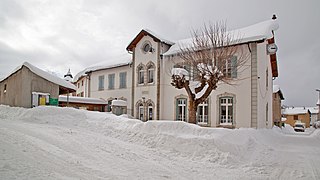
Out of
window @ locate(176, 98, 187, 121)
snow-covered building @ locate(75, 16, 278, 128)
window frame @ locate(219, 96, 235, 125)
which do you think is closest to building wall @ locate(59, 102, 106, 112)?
snow-covered building @ locate(75, 16, 278, 128)

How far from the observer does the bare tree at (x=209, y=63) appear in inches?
604

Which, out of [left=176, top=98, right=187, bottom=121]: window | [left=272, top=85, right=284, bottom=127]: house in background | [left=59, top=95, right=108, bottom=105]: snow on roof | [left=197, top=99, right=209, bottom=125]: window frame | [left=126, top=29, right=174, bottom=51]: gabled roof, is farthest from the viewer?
[left=272, top=85, right=284, bottom=127]: house in background

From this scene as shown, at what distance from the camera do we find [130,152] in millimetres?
8953

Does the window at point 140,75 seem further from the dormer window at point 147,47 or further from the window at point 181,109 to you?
the window at point 181,109

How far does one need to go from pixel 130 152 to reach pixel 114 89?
18976 mm

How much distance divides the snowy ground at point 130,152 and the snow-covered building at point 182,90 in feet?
22.3

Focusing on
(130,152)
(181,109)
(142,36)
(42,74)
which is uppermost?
(142,36)

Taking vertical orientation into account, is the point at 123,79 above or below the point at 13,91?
above

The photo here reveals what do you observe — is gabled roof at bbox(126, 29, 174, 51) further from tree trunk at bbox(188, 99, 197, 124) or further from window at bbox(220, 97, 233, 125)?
tree trunk at bbox(188, 99, 197, 124)

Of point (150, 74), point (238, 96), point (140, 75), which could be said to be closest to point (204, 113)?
point (238, 96)

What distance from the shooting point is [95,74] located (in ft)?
98.2

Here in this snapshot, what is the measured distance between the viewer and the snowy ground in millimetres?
5867

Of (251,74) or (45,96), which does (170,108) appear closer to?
(251,74)

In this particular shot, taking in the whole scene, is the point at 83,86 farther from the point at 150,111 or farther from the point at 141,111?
the point at 150,111
